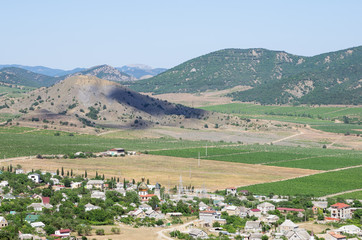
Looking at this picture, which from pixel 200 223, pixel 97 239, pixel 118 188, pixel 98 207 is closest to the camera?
pixel 97 239

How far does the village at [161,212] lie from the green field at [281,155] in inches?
1656

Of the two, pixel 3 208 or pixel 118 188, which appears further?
pixel 118 188

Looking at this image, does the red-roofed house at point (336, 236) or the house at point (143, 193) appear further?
the house at point (143, 193)

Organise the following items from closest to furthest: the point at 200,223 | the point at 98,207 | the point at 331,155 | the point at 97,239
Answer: the point at 97,239, the point at 200,223, the point at 98,207, the point at 331,155

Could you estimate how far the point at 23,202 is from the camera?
9081 centimetres

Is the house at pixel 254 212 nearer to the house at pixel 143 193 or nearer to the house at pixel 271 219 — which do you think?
the house at pixel 271 219

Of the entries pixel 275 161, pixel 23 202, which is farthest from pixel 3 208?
pixel 275 161

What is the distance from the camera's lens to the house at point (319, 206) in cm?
9375

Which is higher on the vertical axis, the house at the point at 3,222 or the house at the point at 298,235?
the house at the point at 3,222

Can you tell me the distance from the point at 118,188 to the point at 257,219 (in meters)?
26.8

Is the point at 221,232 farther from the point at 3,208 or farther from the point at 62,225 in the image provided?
the point at 3,208

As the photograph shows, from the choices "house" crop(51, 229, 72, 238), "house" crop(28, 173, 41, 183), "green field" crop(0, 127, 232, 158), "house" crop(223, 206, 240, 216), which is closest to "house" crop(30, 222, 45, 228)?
"house" crop(51, 229, 72, 238)

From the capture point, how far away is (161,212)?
299 feet

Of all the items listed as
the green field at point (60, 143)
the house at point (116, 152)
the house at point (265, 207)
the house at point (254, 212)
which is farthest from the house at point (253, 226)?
the green field at point (60, 143)
